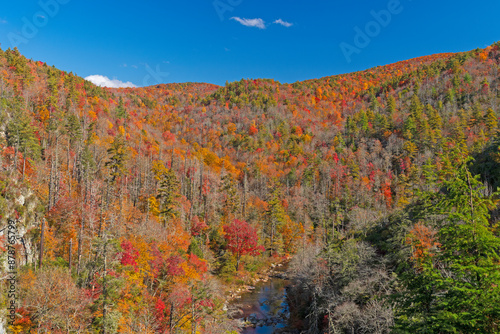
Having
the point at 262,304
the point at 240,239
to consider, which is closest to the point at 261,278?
the point at 240,239

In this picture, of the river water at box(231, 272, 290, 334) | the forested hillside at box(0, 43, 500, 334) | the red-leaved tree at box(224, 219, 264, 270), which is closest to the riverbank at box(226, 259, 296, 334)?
the river water at box(231, 272, 290, 334)

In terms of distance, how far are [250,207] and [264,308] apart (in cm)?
3521

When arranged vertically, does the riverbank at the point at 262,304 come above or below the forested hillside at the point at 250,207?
below

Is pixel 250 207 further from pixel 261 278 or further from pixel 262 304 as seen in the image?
pixel 262 304

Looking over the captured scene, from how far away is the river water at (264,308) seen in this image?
3406 centimetres

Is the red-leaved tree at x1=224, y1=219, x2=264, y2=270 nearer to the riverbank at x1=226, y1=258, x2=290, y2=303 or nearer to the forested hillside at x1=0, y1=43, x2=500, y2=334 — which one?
the forested hillside at x1=0, y1=43, x2=500, y2=334

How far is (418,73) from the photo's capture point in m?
153

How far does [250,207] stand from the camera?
7344 cm

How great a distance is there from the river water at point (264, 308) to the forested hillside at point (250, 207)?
2.86m

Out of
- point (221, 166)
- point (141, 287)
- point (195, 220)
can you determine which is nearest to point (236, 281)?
point (195, 220)

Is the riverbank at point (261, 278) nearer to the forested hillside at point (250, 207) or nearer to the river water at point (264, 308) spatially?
the river water at point (264, 308)

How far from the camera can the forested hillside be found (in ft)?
32.0

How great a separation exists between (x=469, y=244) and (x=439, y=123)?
99.2 meters

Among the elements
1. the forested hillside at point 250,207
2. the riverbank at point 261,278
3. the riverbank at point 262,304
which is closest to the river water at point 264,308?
the riverbank at point 262,304
